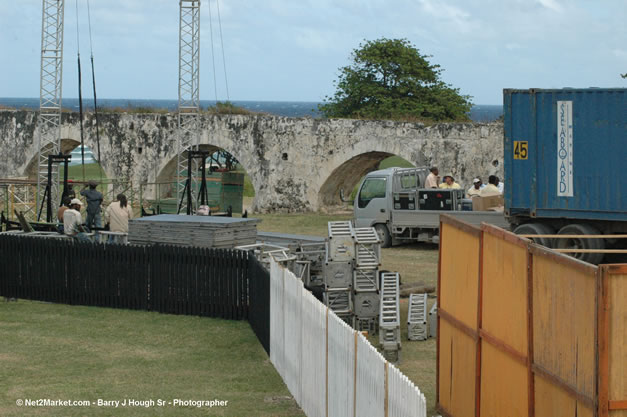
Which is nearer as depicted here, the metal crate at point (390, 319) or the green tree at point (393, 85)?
the metal crate at point (390, 319)

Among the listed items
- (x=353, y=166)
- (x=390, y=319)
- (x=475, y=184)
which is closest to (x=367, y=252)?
(x=390, y=319)

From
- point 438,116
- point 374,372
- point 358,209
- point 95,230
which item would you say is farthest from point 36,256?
point 438,116

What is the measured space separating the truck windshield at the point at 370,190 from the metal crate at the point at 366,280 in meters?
8.87

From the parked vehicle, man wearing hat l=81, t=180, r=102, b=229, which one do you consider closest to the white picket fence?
the parked vehicle

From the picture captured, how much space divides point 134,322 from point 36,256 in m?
2.82

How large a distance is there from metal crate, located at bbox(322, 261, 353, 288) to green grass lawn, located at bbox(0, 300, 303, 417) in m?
1.39

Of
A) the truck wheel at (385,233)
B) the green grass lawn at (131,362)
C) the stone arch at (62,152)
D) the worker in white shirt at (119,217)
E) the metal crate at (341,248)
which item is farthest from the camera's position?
the stone arch at (62,152)

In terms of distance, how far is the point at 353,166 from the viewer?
30.9m

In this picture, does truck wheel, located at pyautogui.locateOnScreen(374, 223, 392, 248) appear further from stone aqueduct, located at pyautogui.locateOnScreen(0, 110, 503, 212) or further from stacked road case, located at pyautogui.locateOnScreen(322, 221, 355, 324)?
stacked road case, located at pyautogui.locateOnScreen(322, 221, 355, 324)

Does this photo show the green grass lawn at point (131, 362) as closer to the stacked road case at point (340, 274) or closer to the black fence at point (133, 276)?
the black fence at point (133, 276)

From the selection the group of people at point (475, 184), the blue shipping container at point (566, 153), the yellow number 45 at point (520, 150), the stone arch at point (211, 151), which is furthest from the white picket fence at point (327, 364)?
the stone arch at point (211, 151)

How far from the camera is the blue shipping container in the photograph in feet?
53.4

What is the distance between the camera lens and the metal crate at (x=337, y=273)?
13742 millimetres

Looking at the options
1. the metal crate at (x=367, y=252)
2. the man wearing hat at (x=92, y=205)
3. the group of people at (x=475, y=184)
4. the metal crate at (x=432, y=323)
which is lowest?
the metal crate at (x=432, y=323)
